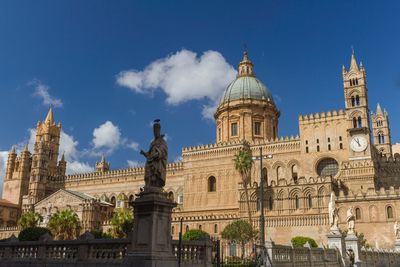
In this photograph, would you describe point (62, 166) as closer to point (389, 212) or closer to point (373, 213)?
point (373, 213)

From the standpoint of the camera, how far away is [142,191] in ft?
44.0

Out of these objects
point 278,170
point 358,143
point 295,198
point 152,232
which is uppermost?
point 358,143

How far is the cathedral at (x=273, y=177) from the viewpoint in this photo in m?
50.4

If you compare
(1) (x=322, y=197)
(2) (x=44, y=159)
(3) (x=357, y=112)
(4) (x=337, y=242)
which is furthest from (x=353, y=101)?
(2) (x=44, y=159)

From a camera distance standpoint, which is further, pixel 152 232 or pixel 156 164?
pixel 156 164

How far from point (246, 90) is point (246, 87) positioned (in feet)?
2.53

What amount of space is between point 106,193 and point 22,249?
6178 cm

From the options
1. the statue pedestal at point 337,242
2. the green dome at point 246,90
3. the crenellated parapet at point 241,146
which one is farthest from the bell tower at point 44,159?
the statue pedestal at point 337,242

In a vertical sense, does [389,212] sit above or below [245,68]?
below

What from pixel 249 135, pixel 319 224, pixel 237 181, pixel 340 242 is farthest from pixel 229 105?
pixel 340 242

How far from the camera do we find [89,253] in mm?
15180

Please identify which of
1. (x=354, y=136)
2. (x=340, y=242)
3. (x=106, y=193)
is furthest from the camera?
(x=106, y=193)

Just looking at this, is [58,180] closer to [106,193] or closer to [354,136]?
[106,193]

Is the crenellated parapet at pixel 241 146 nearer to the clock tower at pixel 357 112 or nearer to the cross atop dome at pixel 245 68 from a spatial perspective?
the clock tower at pixel 357 112
